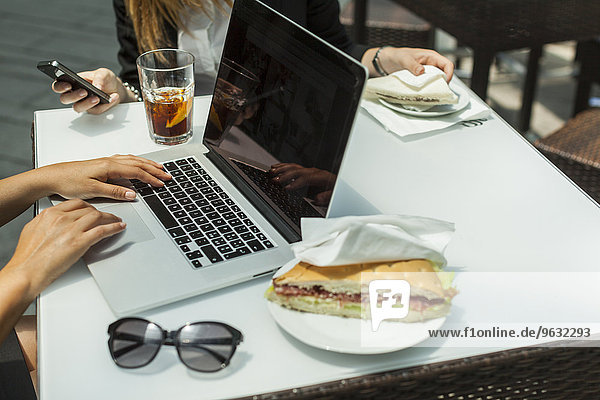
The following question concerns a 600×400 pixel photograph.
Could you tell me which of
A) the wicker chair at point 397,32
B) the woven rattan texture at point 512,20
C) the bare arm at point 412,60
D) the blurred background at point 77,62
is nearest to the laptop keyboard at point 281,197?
the bare arm at point 412,60

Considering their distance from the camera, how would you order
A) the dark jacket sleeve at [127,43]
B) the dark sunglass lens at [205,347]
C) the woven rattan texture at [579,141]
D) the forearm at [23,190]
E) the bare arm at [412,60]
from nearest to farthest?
the dark sunglass lens at [205,347]
the forearm at [23,190]
the bare arm at [412,60]
the dark jacket sleeve at [127,43]
the woven rattan texture at [579,141]

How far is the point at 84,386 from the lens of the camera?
0.65 meters

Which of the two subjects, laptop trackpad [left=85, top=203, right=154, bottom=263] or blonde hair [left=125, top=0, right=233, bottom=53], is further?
blonde hair [left=125, top=0, right=233, bottom=53]

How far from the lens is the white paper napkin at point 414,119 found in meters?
1.15

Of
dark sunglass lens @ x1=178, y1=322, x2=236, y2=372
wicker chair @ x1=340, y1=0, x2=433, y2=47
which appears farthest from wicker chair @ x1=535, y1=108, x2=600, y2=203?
dark sunglass lens @ x1=178, y1=322, x2=236, y2=372

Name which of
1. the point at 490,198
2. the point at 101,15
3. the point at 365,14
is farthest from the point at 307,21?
the point at 101,15

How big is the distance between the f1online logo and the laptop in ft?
0.49

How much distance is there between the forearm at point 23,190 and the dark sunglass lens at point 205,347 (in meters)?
0.41

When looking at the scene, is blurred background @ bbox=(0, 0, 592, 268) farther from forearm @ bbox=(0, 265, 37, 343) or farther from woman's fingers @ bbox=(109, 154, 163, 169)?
forearm @ bbox=(0, 265, 37, 343)

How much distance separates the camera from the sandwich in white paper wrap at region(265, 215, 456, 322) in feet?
2.28

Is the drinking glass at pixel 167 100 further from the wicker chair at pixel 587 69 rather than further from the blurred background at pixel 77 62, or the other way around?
the wicker chair at pixel 587 69

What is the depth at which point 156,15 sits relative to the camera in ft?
4.54

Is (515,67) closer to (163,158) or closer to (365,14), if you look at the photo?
(365,14)

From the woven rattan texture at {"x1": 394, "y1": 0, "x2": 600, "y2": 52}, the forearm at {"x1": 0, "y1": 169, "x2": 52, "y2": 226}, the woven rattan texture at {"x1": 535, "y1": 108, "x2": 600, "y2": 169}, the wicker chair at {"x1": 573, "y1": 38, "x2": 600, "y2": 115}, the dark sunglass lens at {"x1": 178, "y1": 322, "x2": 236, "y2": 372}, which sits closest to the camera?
the dark sunglass lens at {"x1": 178, "y1": 322, "x2": 236, "y2": 372}
